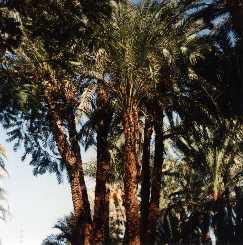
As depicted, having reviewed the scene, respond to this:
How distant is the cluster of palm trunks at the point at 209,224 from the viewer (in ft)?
89.0

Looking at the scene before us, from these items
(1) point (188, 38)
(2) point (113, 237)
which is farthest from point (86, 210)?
(2) point (113, 237)

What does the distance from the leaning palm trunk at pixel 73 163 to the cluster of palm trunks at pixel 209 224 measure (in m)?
8.08

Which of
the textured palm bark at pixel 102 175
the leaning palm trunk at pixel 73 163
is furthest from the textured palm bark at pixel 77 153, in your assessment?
Answer: the textured palm bark at pixel 102 175

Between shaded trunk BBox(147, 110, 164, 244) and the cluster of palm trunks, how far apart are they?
20.6 feet

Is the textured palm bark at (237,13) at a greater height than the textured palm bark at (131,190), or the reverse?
the textured palm bark at (237,13)

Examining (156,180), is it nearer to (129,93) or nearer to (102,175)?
(102,175)

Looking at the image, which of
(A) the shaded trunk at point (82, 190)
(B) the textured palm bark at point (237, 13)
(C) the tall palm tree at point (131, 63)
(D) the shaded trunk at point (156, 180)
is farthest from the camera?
(B) the textured palm bark at point (237, 13)

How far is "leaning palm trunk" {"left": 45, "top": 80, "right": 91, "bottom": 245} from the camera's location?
17672mm

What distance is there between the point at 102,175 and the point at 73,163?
1489mm

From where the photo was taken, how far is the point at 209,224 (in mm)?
29125

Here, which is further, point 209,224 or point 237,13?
point 209,224

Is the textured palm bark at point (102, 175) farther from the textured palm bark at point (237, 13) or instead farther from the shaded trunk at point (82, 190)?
the textured palm bark at point (237, 13)

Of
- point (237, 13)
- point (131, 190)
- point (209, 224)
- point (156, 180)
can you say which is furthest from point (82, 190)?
point (209, 224)

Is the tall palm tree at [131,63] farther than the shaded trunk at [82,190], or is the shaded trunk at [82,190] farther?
the shaded trunk at [82,190]
